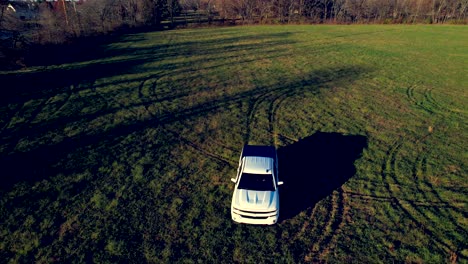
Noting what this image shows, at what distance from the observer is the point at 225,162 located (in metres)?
15.0

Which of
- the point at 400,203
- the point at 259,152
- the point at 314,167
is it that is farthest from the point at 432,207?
the point at 259,152

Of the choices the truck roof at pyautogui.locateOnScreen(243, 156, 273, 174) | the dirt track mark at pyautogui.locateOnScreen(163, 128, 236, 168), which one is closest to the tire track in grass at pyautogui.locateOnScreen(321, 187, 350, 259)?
the truck roof at pyautogui.locateOnScreen(243, 156, 273, 174)

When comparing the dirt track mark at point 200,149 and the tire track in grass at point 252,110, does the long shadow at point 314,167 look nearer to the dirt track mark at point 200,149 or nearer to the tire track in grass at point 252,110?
the tire track in grass at point 252,110

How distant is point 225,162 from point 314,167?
14.7 feet

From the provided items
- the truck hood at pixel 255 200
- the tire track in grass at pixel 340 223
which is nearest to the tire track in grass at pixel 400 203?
the tire track in grass at pixel 340 223

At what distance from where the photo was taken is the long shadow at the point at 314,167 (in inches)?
487

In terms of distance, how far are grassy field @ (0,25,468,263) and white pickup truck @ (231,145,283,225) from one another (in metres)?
0.64

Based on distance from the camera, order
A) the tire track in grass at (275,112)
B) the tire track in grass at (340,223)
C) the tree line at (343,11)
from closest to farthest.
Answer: the tire track in grass at (340,223) < the tire track in grass at (275,112) < the tree line at (343,11)

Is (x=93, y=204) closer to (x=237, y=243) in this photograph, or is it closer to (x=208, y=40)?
(x=237, y=243)

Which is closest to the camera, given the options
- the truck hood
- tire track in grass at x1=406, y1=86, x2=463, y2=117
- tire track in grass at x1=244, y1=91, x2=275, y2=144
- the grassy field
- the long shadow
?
the grassy field

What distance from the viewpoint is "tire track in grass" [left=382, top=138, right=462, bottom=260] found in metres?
10.4

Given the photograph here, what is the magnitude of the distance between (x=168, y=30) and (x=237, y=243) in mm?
61775

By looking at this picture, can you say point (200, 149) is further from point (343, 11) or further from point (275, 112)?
point (343, 11)

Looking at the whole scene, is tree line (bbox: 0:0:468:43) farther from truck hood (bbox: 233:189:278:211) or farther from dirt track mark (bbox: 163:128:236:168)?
truck hood (bbox: 233:189:278:211)
